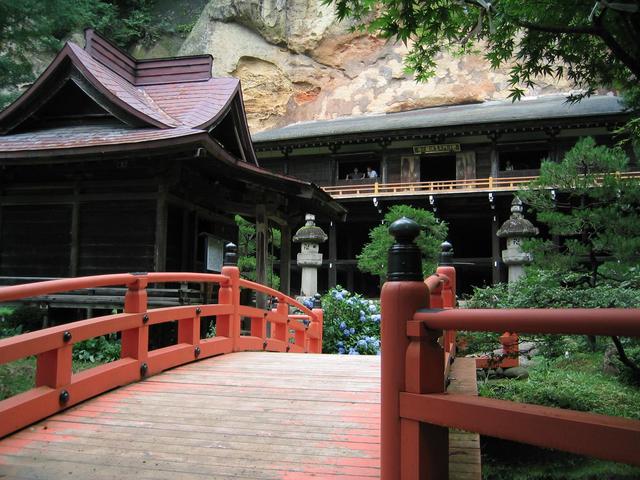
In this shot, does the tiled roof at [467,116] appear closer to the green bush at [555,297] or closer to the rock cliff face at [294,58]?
the rock cliff face at [294,58]

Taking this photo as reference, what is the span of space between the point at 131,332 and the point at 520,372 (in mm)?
6299

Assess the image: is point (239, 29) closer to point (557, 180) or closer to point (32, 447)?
point (557, 180)

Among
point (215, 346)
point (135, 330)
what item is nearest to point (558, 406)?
point (215, 346)

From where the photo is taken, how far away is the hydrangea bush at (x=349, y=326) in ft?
37.9

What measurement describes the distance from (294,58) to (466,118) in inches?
582

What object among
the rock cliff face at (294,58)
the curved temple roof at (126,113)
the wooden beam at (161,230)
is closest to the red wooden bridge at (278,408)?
the wooden beam at (161,230)

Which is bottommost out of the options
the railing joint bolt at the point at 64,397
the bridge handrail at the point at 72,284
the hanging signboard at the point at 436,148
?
the railing joint bolt at the point at 64,397

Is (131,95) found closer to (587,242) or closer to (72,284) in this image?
(72,284)

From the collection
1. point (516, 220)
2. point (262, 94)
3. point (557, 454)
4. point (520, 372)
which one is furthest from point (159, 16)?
point (557, 454)

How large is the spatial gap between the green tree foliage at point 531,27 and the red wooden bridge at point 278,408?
246cm

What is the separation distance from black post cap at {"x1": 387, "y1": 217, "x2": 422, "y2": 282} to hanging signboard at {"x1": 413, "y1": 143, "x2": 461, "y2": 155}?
21831mm

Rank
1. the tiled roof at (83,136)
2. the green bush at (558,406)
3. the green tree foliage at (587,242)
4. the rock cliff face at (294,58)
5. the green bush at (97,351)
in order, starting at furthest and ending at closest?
1. the rock cliff face at (294,58)
2. the tiled roof at (83,136)
3. the green bush at (97,351)
4. the green tree foliage at (587,242)
5. the green bush at (558,406)

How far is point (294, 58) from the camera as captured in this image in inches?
1337

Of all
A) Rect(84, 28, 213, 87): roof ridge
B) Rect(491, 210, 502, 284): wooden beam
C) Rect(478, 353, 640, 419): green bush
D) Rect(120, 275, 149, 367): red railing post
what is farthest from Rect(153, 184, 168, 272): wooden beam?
Rect(491, 210, 502, 284): wooden beam
